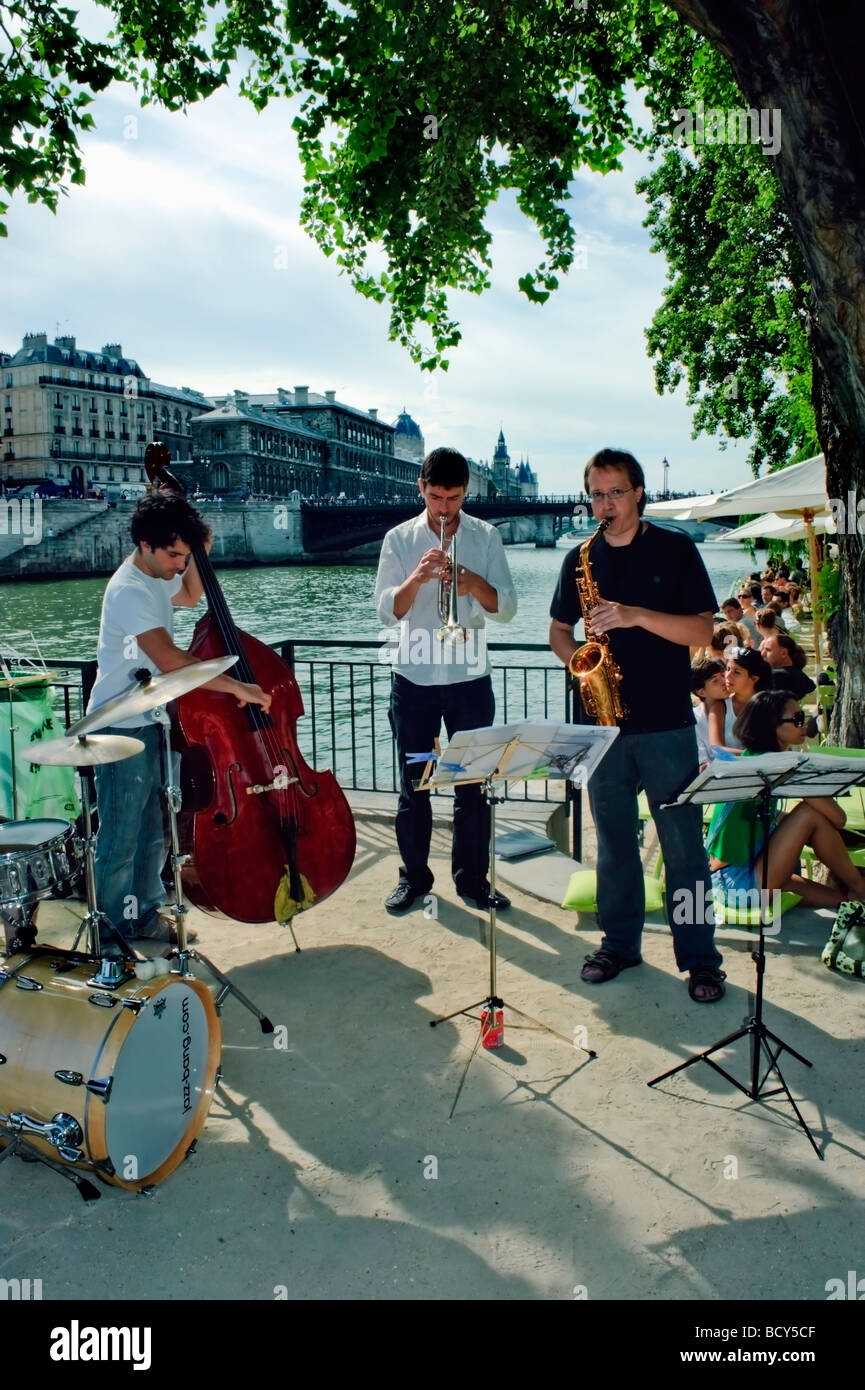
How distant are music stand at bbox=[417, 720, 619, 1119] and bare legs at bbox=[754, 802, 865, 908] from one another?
163 centimetres

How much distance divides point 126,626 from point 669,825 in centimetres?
Result: 259

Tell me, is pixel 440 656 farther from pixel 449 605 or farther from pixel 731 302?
pixel 731 302

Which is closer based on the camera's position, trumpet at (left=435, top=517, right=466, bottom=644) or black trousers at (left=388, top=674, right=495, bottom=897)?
trumpet at (left=435, top=517, right=466, bottom=644)

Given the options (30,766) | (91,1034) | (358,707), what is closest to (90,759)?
(91,1034)

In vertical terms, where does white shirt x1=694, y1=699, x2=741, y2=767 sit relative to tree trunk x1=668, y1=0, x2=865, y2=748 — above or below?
below

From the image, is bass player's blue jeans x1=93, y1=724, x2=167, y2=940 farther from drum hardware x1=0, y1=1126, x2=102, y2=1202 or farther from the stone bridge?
the stone bridge

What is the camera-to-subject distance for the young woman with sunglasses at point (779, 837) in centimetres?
477

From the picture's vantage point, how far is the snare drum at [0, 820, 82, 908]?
303cm

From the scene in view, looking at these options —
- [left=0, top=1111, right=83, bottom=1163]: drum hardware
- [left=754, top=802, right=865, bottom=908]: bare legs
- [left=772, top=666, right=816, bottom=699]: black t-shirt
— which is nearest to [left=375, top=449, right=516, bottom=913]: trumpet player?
[left=754, top=802, right=865, bottom=908]: bare legs

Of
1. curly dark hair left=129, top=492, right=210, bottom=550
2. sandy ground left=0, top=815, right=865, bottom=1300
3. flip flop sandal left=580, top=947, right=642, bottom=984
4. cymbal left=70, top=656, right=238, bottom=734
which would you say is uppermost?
curly dark hair left=129, top=492, right=210, bottom=550

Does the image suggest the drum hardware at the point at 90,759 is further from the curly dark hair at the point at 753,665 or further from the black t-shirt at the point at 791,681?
the black t-shirt at the point at 791,681

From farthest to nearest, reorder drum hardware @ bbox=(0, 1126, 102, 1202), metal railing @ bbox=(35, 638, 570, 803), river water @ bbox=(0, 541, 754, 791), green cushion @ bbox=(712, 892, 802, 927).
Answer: river water @ bbox=(0, 541, 754, 791) < metal railing @ bbox=(35, 638, 570, 803) < green cushion @ bbox=(712, 892, 802, 927) < drum hardware @ bbox=(0, 1126, 102, 1202)

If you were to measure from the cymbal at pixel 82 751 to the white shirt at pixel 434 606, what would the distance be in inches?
75.5
